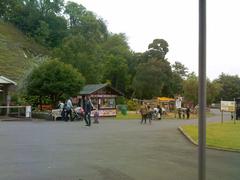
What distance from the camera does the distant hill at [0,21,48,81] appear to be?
68400 millimetres

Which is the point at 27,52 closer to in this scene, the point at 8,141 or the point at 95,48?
the point at 95,48

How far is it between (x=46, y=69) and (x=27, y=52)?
44689 millimetres

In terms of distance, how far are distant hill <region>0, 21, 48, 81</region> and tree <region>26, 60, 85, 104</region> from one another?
61.4 ft

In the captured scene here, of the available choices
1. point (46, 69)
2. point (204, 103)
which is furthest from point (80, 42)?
point (204, 103)

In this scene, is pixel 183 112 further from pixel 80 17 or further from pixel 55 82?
pixel 80 17

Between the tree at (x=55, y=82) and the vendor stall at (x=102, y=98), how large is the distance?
5.80 feet

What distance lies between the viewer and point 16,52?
8256 cm

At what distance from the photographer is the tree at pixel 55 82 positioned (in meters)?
45.0

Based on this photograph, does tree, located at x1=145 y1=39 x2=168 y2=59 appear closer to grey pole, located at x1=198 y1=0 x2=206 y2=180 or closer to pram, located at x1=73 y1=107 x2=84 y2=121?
pram, located at x1=73 y1=107 x2=84 y2=121

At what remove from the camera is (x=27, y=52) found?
89.7 meters

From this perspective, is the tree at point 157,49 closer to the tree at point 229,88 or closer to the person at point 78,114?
the tree at point 229,88

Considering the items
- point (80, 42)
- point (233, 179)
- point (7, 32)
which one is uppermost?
point (7, 32)

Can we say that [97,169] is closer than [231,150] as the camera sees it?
Yes

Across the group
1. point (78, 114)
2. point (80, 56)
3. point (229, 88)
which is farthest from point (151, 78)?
point (229, 88)
